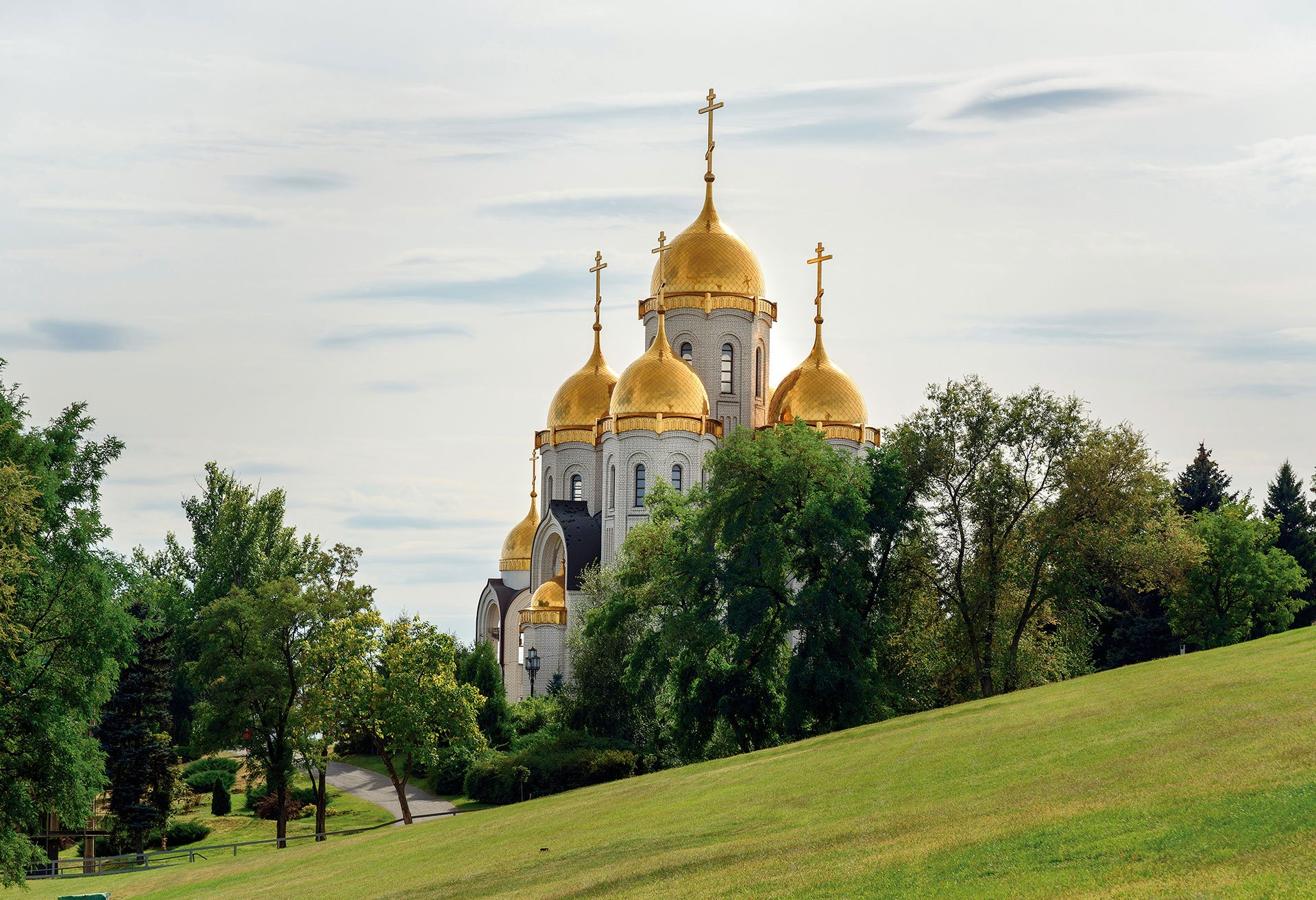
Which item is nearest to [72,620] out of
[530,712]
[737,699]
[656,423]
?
[737,699]

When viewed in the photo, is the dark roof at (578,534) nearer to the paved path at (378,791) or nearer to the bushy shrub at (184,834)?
the paved path at (378,791)

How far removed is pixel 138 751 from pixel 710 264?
39.0 meters

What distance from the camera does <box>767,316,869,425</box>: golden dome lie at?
243ft

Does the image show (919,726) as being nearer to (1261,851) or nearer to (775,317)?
(1261,851)

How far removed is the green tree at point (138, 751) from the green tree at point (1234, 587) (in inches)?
1461

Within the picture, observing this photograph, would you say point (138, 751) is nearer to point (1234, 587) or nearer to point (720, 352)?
point (720, 352)

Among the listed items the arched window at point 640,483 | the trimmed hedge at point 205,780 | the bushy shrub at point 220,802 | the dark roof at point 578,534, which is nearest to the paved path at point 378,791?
the trimmed hedge at point 205,780

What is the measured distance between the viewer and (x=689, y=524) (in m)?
50.4

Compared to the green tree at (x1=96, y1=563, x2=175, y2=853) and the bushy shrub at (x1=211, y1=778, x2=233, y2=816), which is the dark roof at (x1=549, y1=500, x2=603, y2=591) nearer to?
the bushy shrub at (x1=211, y1=778, x2=233, y2=816)

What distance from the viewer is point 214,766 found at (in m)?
63.9

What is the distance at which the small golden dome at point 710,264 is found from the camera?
78000 mm

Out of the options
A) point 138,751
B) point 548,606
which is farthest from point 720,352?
point 138,751

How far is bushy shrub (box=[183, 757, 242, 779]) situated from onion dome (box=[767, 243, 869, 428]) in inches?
1164

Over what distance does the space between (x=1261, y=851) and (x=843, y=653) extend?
2969 centimetres
